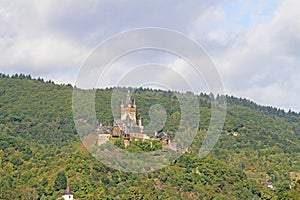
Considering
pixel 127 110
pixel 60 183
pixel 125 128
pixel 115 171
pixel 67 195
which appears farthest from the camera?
pixel 127 110

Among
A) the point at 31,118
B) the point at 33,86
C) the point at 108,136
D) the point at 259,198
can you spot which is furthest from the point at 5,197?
the point at 33,86

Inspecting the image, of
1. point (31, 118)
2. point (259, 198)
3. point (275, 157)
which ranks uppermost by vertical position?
point (31, 118)

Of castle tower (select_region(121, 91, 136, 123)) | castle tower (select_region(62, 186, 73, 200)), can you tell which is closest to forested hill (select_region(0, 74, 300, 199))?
castle tower (select_region(62, 186, 73, 200))

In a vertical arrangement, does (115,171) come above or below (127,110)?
below

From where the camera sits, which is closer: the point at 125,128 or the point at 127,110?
the point at 125,128

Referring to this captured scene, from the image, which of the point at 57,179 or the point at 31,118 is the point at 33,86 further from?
the point at 57,179

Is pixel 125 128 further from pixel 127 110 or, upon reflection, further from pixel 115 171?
pixel 127 110

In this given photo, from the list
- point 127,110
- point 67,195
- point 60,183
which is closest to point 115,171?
point 60,183
